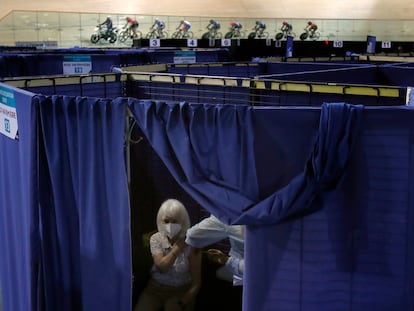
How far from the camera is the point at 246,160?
2295 millimetres

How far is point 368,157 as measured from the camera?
2.22 meters

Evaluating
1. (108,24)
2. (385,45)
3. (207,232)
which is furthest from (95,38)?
(207,232)

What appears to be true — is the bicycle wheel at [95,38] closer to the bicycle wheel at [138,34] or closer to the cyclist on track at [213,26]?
the bicycle wheel at [138,34]

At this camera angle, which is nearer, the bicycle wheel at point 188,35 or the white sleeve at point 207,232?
the white sleeve at point 207,232

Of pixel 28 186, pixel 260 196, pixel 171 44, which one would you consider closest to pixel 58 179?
pixel 28 186

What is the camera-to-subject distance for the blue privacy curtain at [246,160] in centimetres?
217

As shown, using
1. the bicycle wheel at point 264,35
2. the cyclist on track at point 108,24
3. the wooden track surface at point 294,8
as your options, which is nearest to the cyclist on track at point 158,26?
the wooden track surface at point 294,8

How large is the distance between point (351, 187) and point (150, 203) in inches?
56.6

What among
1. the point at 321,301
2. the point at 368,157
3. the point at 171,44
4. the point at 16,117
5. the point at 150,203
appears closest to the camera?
the point at 368,157

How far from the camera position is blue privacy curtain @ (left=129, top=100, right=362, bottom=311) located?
2168 millimetres

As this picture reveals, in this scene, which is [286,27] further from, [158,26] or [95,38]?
[95,38]

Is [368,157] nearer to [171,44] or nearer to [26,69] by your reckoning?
[26,69]

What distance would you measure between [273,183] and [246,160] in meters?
0.15

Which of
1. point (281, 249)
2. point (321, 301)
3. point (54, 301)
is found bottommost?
point (54, 301)
